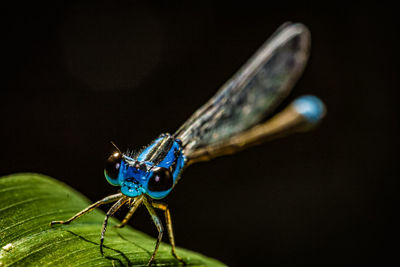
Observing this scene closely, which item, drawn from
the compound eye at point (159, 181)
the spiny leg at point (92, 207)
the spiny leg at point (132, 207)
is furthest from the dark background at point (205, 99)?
the compound eye at point (159, 181)

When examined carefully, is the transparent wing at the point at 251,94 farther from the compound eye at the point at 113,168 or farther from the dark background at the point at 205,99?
the dark background at the point at 205,99

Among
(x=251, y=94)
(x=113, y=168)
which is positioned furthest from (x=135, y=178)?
(x=251, y=94)

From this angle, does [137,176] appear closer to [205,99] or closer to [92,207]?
[92,207]

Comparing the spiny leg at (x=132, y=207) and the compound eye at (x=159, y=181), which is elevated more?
the compound eye at (x=159, y=181)

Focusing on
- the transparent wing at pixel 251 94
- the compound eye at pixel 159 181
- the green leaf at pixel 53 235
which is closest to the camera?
the green leaf at pixel 53 235

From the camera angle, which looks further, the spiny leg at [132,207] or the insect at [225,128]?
the spiny leg at [132,207]

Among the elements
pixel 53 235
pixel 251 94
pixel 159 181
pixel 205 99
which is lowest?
pixel 205 99

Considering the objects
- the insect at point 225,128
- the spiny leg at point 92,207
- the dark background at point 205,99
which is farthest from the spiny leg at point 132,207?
the dark background at point 205,99

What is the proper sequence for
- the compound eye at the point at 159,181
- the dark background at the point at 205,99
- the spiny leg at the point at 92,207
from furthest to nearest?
the dark background at the point at 205,99 < the compound eye at the point at 159,181 < the spiny leg at the point at 92,207

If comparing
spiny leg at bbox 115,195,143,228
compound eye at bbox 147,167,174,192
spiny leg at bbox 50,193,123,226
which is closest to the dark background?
spiny leg at bbox 115,195,143,228
